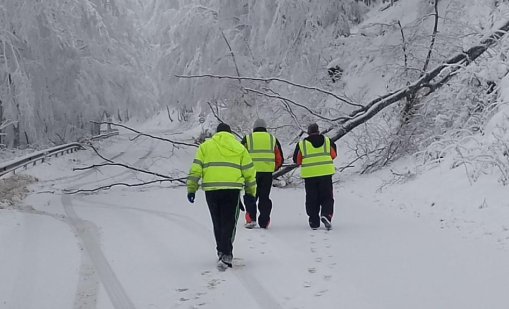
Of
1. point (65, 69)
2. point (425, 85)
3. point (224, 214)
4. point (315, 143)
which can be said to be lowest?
point (224, 214)

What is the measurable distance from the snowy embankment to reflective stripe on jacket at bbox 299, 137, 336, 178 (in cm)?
85

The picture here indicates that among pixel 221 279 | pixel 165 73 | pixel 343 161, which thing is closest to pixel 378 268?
pixel 221 279

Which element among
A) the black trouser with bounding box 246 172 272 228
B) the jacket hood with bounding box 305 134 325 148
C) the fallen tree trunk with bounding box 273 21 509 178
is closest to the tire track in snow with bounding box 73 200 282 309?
the black trouser with bounding box 246 172 272 228

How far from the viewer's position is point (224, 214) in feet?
21.2

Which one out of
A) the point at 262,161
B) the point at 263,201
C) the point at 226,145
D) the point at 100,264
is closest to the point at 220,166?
the point at 226,145

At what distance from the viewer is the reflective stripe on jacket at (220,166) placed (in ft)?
20.9

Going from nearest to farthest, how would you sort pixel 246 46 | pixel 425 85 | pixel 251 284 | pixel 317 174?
pixel 251 284 < pixel 317 174 < pixel 425 85 < pixel 246 46

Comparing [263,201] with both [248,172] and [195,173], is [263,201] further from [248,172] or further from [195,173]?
[195,173]

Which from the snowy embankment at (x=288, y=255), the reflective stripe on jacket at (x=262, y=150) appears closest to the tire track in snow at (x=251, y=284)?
the snowy embankment at (x=288, y=255)

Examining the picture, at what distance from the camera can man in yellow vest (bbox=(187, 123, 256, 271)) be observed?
636cm

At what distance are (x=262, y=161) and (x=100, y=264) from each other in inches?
114

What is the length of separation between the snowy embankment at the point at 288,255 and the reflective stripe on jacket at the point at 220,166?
0.97m

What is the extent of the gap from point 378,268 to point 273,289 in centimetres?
124

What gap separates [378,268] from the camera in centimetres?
598
